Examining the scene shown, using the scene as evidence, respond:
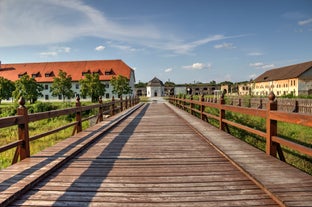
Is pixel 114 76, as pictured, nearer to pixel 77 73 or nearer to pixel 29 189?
pixel 77 73

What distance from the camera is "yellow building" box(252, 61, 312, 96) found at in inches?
2327

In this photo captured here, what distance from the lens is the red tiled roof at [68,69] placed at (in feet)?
224

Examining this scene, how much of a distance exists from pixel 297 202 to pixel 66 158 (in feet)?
12.2

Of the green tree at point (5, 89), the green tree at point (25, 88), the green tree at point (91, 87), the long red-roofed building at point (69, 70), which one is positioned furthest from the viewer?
the long red-roofed building at point (69, 70)

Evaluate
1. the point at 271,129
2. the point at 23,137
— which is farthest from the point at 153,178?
the point at 23,137

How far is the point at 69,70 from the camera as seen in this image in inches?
2758

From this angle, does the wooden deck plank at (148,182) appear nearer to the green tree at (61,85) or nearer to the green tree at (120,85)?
the green tree at (120,85)

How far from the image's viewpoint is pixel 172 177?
12.8ft

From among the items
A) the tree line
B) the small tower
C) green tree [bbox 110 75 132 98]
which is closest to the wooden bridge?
the tree line

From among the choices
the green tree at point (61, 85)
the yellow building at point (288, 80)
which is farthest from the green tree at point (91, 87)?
the yellow building at point (288, 80)

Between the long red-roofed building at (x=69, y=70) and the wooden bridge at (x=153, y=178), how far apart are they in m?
61.2

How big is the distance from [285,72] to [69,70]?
179ft

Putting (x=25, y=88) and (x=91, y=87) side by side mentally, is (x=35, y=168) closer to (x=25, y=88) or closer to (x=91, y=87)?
(x=91, y=87)

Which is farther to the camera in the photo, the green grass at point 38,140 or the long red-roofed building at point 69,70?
the long red-roofed building at point 69,70
